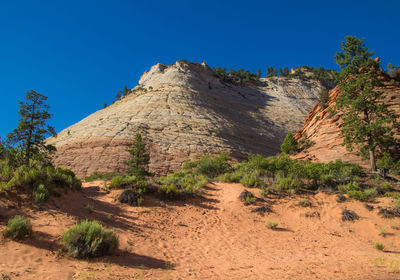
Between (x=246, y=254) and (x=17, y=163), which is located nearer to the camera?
(x=246, y=254)

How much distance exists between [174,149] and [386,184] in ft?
67.0

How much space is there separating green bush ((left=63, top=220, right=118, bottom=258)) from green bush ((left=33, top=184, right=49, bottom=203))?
273cm

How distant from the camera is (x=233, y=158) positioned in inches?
1190

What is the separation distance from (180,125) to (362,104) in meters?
21.9

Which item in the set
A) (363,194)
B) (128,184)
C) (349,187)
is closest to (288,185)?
(349,187)

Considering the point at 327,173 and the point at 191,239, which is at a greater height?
the point at 327,173

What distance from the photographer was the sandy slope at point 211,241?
19.5 feet

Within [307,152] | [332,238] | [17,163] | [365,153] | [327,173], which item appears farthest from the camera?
[307,152]

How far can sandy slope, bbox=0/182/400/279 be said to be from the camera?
5938 millimetres

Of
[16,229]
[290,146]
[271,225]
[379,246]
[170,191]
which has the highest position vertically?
[290,146]

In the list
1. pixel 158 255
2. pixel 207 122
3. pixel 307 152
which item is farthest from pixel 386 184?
pixel 207 122

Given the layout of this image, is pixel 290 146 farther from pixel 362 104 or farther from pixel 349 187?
pixel 349 187

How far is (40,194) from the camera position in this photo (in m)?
8.44

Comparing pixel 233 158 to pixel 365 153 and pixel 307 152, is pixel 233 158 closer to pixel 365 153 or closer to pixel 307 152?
pixel 307 152
